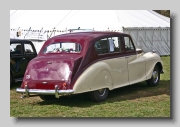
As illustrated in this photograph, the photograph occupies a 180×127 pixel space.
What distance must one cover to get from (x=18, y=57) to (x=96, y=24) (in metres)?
9.17

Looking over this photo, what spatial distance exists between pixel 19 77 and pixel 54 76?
10.3 ft

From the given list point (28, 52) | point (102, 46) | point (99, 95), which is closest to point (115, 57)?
point (102, 46)

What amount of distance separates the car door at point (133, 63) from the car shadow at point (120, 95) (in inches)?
14.6

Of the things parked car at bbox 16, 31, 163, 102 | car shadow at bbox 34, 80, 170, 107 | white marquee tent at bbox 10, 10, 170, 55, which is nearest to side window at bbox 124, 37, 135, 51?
parked car at bbox 16, 31, 163, 102

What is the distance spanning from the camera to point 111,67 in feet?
26.4

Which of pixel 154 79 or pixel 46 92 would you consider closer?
pixel 46 92

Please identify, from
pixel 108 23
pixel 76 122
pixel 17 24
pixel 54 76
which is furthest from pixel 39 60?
pixel 17 24

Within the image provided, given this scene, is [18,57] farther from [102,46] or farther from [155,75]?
[155,75]

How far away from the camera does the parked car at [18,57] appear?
9.88 m

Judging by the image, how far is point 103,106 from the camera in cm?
743

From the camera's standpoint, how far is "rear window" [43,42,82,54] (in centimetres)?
782

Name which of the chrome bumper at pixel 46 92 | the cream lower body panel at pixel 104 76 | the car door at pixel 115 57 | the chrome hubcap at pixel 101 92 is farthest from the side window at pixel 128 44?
the chrome bumper at pixel 46 92

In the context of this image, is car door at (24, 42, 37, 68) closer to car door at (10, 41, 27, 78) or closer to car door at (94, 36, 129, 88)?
car door at (10, 41, 27, 78)

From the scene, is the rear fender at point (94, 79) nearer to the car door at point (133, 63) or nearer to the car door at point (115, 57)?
the car door at point (115, 57)
